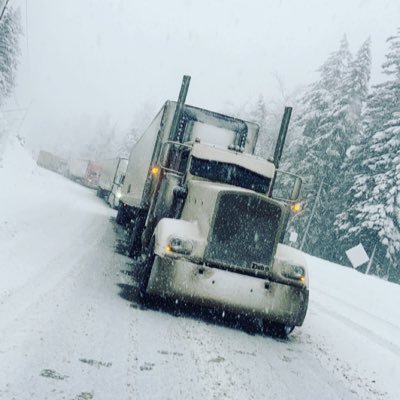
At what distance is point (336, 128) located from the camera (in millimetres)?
31469

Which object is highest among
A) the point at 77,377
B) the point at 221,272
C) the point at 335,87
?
the point at 335,87

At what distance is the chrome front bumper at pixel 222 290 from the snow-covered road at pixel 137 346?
1.15ft

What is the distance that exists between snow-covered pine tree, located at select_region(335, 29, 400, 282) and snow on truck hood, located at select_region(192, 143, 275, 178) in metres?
18.3

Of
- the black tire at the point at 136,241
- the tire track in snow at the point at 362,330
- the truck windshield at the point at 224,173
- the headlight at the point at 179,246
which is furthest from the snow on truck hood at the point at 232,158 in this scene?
the tire track in snow at the point at 362,330

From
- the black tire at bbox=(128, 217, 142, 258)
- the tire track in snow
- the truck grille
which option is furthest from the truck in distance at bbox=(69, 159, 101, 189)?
the truck grille

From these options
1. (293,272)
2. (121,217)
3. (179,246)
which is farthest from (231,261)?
(121,217)

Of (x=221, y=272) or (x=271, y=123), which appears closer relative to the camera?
(x=221, y=272)

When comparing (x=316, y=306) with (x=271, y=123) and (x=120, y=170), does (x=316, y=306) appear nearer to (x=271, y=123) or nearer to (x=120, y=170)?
(x=120, y=170)

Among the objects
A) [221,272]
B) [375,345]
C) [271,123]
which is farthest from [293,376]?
[271,123]

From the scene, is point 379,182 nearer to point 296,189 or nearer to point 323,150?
point 323,150

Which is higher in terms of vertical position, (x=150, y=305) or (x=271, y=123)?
(x=271, y=123)

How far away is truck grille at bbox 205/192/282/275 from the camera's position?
6344 millimetres

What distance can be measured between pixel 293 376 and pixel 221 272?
173 centimetres

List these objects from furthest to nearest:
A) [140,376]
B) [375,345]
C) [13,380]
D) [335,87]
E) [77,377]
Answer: [335,87] → [375,345] → [140,376] → [77,377] → [13,380]
